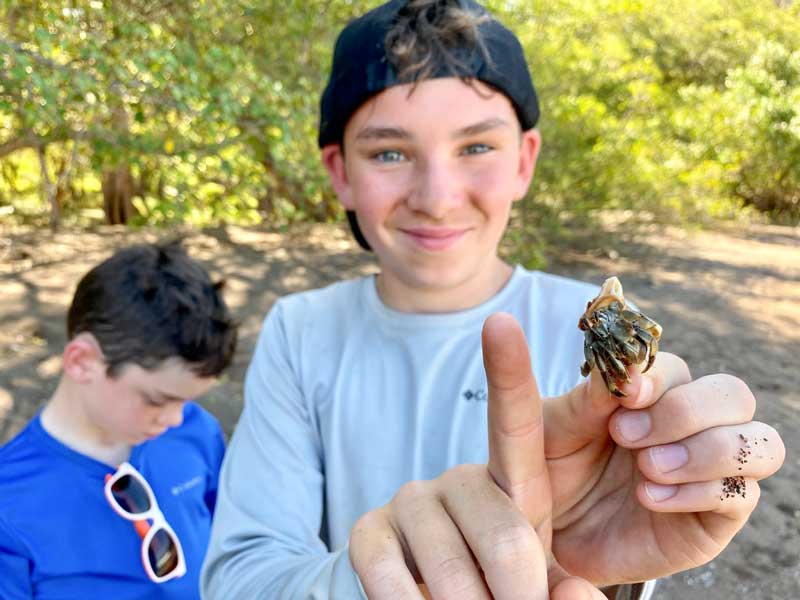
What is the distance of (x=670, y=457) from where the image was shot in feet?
3.12

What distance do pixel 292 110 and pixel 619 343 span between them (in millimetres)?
3941

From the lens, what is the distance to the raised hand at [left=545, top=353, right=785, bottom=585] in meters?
0.94

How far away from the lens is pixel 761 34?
13672 mm

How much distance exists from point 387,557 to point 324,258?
697 centimetres

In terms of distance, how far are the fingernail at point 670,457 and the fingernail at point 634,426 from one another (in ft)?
0.10

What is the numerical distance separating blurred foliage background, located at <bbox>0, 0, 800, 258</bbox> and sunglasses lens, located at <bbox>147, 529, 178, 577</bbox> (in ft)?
7.26

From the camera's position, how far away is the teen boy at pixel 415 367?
3.53 feet

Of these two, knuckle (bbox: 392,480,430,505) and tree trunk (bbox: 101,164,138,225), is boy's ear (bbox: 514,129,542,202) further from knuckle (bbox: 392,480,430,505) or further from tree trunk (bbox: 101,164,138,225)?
tree trunk (bbox: 101,164,138,225)

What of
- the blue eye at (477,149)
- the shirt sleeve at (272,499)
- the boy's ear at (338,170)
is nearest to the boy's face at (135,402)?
the shirt sleeve at (272,499)

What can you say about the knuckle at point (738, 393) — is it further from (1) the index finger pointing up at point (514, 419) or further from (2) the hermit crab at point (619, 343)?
(1) the index finger pointing up at point (514, 419)

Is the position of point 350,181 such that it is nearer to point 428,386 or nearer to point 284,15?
point 428,386

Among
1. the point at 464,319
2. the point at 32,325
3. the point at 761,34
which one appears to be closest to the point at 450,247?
the point at 464,319

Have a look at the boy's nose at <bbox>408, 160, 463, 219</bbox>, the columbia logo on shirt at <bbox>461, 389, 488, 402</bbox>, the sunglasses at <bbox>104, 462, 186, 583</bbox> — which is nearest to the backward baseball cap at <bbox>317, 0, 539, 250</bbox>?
the boy's nose at <bbox>408, 160, 463, 219</bbox>

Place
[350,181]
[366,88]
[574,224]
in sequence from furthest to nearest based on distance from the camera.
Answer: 1. [574,224]
2. [350,181]
3. [366,88]
